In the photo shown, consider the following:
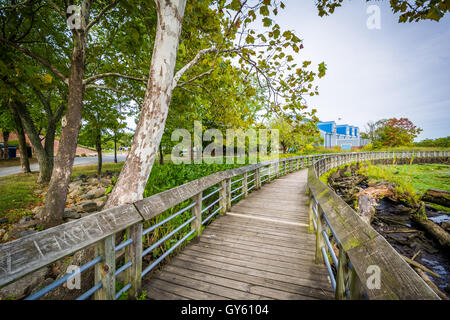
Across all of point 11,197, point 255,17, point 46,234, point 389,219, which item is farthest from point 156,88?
point 389,219

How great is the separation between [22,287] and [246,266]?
13.6 feet

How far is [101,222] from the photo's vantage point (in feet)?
5.78

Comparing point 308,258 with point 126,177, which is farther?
point 308,258

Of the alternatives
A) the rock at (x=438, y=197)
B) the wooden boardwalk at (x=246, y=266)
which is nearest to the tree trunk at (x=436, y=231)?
the rock at (x=438, y=197)

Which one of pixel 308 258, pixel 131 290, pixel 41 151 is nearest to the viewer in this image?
pixel 131 290

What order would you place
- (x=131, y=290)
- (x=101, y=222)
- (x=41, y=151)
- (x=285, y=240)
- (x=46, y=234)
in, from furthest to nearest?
(x=41, y=151) → (x=285, y=240) → (x=131, y=290) → (x=101, y=222) → (x=46, y=234)

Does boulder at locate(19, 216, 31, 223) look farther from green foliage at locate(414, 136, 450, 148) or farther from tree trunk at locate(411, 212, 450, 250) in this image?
green foliage at locate(414, 136, 450, 148)

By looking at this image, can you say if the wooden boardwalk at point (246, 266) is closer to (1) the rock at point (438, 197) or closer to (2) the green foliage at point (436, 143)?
(1) the rock at point (438, 197)

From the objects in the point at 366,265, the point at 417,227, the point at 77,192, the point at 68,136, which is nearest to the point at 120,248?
the point at 366,265

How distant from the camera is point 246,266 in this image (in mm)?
2924

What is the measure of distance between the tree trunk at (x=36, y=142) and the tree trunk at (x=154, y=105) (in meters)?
9.50
